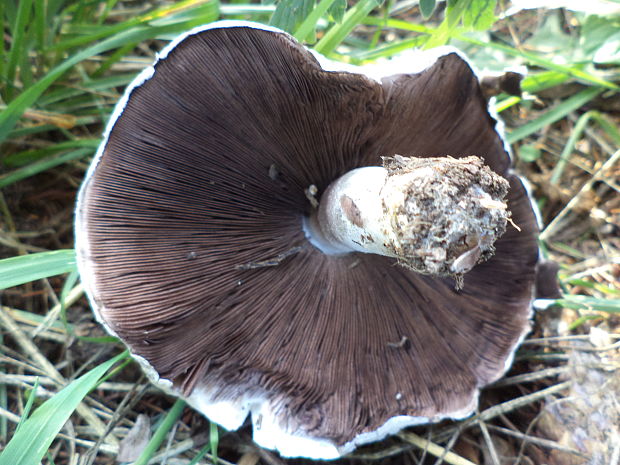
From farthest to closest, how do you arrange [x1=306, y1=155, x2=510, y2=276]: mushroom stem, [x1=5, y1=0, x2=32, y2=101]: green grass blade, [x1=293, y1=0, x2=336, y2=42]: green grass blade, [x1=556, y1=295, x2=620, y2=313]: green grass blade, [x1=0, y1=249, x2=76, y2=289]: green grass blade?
1. [x1=556, y1=295, x2=620, y2=313]: green grass blade
2. [x1=5, y1=0, x2=32, y2=101]: green grass blade
3. [x1=293, y1=0, x2=336, y2=42]: green grass blade
4. [x1=0, y1=249, x2=76, y2=289]: green grass blade
5. [x1=306, y1=155, x2=510, y2=276]: mushroom stem

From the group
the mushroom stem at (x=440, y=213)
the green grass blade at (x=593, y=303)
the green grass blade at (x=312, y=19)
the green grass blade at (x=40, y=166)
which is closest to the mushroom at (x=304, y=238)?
the mushroom stem at (x=440, y=213)

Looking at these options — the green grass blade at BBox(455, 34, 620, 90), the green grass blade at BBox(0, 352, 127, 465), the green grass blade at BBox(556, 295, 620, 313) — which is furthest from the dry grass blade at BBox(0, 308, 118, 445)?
the green grass blade at BBox(455, 34, 620, 90)

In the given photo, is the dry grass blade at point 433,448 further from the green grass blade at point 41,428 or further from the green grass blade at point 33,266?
the green grass blade at point 33,266

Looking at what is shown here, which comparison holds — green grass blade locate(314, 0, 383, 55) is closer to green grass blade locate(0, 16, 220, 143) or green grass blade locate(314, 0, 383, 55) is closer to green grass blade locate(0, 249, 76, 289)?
green grass blade locate(0, 16, 220, 143)

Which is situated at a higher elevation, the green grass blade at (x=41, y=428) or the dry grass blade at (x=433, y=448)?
the green grass blade at (x=41, y=428)

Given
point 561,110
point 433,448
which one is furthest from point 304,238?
point 561,110

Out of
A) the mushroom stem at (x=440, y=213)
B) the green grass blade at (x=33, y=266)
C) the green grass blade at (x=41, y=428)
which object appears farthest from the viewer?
the green grass blade at (x=33, y=266)
